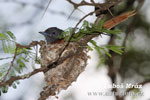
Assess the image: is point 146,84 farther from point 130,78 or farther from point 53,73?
point 53,73

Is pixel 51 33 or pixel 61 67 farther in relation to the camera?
pixel 51 33

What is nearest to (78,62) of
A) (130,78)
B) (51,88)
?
(51,88)

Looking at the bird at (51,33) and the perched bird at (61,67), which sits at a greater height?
the bird at (51,33)

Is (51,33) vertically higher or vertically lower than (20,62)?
higher

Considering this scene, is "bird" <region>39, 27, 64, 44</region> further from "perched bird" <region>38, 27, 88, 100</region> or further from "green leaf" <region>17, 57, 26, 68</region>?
"green leaf" <region>17, 57, 26, 68</region>

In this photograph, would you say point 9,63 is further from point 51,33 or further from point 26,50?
point 51,33

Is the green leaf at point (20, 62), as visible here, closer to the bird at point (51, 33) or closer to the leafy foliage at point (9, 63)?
the leafy foliage at point (9, 63)

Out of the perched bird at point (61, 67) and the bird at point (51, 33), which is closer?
the perched bird at point (61, 67)

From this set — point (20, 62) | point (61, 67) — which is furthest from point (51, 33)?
point (20, 62)

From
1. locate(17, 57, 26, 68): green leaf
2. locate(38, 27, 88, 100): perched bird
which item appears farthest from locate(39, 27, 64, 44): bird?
locate(17, 57, 26, 68): green leaf

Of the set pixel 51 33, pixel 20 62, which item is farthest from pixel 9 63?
pixel 51 33

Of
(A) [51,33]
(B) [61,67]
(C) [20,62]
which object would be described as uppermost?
(A) [51,33]

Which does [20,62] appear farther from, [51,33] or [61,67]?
[51,33]

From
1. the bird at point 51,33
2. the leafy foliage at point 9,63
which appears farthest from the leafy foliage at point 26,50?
the bird at point 51,33
